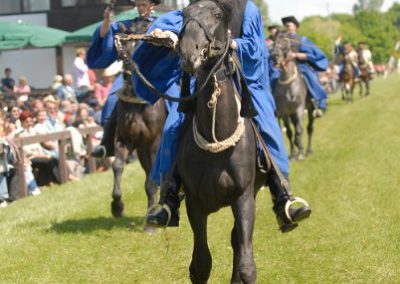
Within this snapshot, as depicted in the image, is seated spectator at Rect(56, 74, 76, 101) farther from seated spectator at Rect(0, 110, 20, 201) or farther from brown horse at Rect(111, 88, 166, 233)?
brown horse at Rect(111, 88, 166, 233)

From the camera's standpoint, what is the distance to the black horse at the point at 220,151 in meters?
5.95

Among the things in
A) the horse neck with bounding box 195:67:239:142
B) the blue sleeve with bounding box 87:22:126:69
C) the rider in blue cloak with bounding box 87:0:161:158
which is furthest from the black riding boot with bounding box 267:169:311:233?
the blue sleeve with bounding box 87:22:126:69

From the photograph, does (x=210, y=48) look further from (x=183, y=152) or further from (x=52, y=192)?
(x=52, y=192)

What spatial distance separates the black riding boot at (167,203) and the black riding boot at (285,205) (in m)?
0.80

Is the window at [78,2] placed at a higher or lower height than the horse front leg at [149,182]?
lower

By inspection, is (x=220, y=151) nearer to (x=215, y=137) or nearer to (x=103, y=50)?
(x=215, y=137)

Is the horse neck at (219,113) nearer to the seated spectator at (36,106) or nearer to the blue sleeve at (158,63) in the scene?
the blue sleeve at (158,63)

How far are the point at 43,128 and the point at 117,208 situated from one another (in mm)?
5618

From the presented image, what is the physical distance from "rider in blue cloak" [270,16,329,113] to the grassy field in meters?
2.89

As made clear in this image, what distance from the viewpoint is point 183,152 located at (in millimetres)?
6531

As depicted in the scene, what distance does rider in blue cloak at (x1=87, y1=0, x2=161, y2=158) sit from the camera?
1005cm

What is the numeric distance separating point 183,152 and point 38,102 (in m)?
10.7

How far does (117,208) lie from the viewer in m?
10.9

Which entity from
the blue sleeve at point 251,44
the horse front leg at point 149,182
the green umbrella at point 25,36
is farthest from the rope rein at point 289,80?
the blue sleeve at point 251,44
